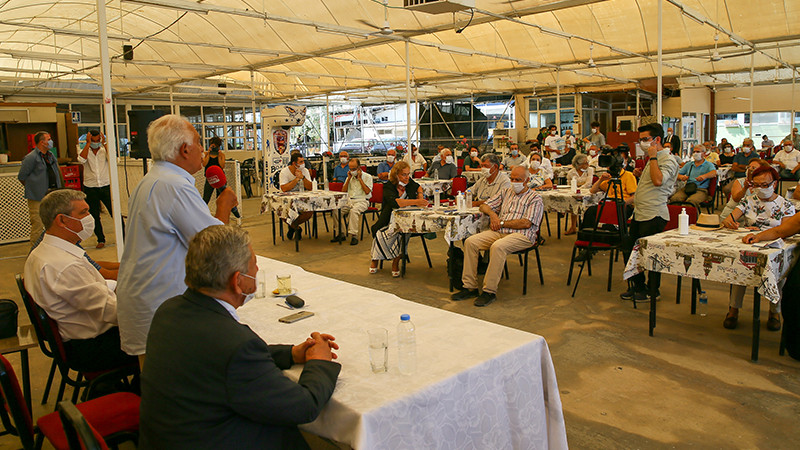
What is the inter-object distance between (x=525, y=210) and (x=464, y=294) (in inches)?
41.0

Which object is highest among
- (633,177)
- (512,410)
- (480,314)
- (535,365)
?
(633,177)

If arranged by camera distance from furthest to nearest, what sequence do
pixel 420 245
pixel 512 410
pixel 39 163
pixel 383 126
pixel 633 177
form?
pixel 383 126, pixel 420 245, pixel 39 163, pixel 633 177, pixel 512 410

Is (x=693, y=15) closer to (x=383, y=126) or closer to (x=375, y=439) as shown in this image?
(x=375, y=439)

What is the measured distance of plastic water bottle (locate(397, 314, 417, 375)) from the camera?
1931 millimetres

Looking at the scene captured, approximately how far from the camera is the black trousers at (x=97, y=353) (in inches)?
111

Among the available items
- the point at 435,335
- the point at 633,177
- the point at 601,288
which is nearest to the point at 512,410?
the point at 435,335

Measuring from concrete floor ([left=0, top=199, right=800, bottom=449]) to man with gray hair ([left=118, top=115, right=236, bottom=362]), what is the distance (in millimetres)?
1488

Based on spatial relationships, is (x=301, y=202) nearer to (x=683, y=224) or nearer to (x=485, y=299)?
(x=485, y=299)

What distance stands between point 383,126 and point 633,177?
2268 cm

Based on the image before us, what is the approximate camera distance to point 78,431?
4.80 ft

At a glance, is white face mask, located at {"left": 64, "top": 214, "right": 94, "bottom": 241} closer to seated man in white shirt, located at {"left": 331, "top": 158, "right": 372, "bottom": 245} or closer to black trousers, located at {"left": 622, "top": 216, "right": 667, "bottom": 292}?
black trousers, located at {"left": 622, "top": 216, "right": 667, "bottom": 292}

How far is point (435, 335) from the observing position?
88.7 inches

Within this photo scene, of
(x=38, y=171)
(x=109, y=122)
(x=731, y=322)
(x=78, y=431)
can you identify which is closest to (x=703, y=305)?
(x=731, y=322)

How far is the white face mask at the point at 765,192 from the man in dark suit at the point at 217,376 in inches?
163
